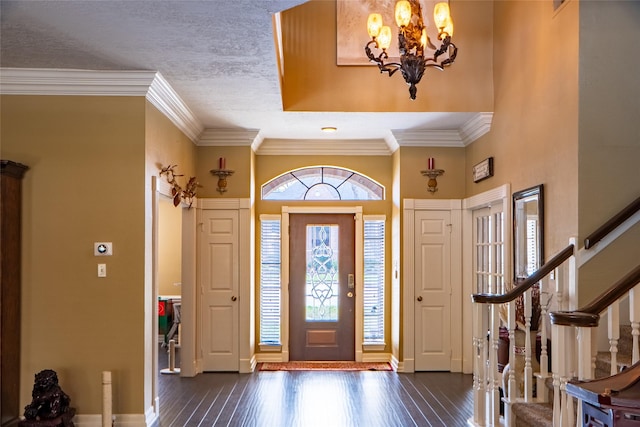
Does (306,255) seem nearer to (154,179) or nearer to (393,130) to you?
(393,130)

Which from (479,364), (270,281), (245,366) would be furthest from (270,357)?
(479,364)

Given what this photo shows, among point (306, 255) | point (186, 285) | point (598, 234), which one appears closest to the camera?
point (598, 234)

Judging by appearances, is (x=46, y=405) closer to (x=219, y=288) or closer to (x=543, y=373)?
(x=219, y=288)

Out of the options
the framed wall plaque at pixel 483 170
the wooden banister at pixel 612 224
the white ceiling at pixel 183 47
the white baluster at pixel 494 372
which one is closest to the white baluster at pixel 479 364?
the white baluster at pixel 494 372

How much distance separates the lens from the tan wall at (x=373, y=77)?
18.9ft

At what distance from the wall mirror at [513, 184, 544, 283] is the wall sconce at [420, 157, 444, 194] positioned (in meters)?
1.75

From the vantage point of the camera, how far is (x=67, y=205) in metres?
Answer: 4.60

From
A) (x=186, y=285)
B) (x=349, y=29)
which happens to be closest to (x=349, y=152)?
(x=349, y=29)

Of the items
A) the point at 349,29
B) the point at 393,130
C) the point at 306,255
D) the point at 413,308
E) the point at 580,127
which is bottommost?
the point at 413,308

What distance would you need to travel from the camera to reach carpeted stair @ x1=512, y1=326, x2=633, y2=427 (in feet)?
11.5

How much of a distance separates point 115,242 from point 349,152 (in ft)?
12.1

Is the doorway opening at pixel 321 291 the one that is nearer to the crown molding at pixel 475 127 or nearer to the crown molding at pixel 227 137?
the crown molding at pixel 227 137

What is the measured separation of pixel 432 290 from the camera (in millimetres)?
6914

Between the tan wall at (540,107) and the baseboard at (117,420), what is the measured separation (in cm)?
336
